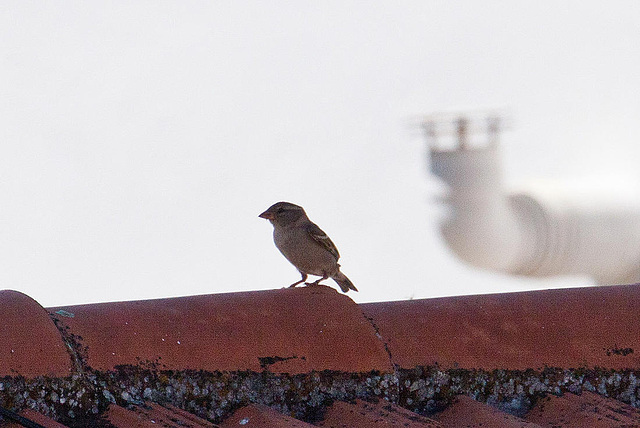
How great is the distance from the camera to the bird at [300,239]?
5.79 m

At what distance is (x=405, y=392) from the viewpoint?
12.3 feet

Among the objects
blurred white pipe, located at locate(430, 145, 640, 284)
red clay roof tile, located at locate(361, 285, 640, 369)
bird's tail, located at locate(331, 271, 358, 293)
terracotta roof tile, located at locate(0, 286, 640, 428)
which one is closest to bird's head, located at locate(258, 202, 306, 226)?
bird's tail, located at locate(331, 271, 358, 293)

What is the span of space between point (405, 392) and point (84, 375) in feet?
3.16

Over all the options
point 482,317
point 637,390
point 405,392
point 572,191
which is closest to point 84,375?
point 405,392

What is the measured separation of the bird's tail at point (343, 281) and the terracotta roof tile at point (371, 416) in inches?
94.9

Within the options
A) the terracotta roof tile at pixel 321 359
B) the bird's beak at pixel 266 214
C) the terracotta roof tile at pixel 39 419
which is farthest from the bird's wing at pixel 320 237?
the terracotta roof tile at pixel 39 419

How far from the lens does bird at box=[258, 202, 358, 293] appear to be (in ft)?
19.0

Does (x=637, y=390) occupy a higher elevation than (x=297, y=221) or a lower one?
lower

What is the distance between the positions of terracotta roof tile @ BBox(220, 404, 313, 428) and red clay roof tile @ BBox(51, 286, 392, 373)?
0.13 meters

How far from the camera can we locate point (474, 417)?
3.59 m

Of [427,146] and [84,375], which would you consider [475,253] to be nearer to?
[427,146]

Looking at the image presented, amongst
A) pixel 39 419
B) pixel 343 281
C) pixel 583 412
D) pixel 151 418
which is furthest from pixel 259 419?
pixel 343 281

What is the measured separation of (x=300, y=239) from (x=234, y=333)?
7.12ft

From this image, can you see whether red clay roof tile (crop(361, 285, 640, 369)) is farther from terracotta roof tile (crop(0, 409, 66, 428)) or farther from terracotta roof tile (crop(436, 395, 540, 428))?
terracotta roof tile (crop(0, 409, 66, 428))
